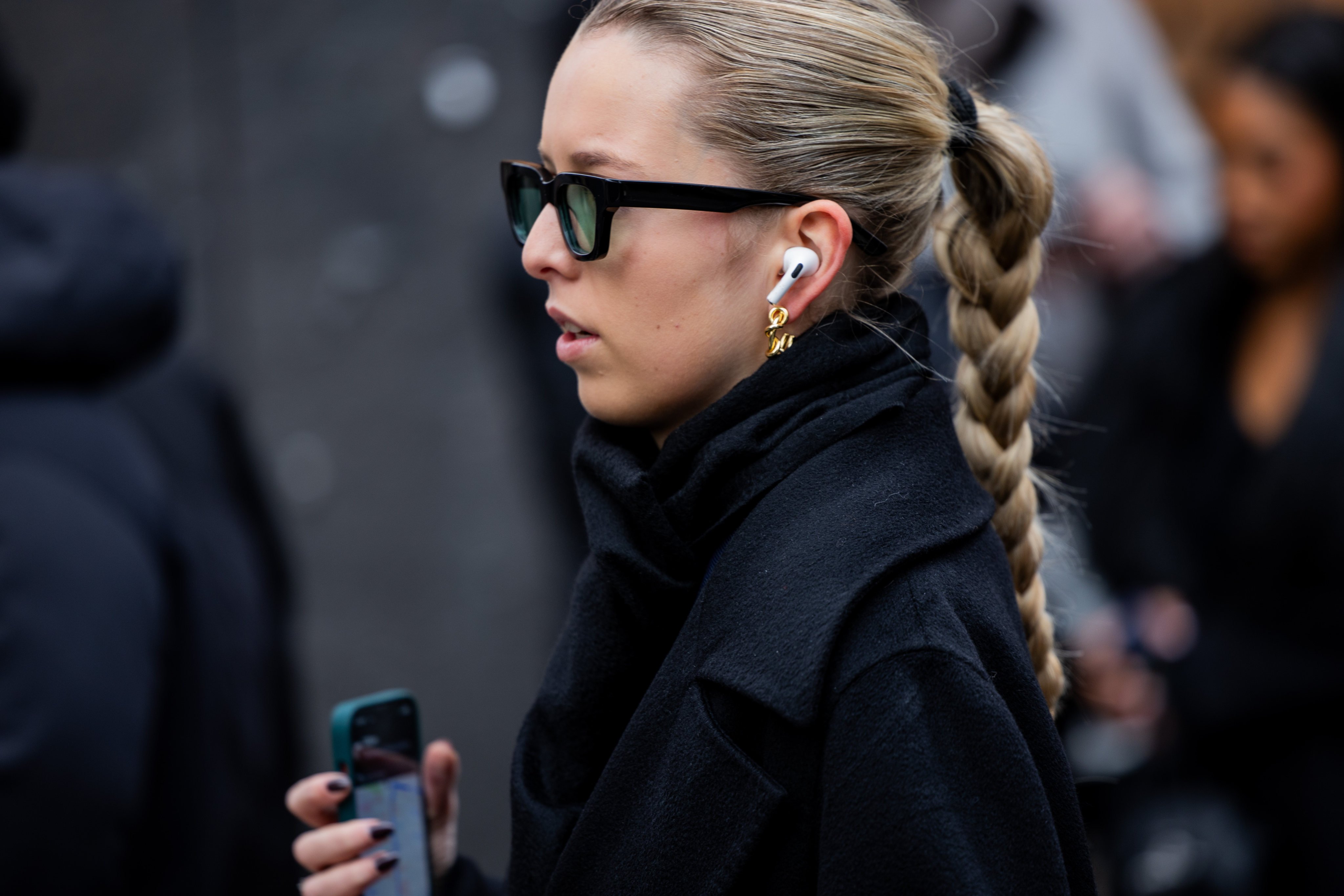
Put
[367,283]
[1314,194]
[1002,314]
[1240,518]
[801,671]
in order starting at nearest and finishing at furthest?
[801,671]
[1002,314]
[1240,518]
[1314,194]
[367,283]

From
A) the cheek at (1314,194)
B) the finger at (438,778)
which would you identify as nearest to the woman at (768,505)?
the finger at (438,778)

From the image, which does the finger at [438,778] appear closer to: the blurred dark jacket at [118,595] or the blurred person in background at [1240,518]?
the blurred dark jacket at [118,595]

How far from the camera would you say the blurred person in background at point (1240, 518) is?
2930mm

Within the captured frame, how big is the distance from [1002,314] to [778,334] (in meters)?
0.33

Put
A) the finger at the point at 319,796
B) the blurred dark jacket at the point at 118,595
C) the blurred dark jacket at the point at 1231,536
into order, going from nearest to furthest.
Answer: the finger at the point at 319,796, the blurred dark jacket at the point at 118,595, the blurred dark jacket at the point at 1231,536

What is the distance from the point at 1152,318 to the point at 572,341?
→ 2518 mm

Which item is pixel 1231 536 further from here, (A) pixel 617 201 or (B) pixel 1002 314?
(A) pixel 617 201

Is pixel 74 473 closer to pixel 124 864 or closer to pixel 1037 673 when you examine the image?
pixel 124 864

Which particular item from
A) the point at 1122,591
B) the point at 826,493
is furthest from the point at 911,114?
the point at 1122,591

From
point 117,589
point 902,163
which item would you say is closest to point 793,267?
point 902,163

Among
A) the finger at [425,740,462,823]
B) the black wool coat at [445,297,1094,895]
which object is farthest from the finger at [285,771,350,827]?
the black wool coat at [445,297,1094,895]

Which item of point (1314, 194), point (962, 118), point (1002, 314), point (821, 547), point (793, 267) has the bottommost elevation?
point (1314, 194)

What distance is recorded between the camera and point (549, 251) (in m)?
1.40

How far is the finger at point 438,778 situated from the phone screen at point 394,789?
0.02 metres
